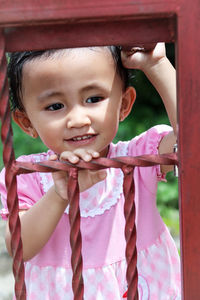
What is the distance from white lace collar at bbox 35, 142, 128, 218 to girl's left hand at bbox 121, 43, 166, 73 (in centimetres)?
32

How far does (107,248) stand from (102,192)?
172 millimetres

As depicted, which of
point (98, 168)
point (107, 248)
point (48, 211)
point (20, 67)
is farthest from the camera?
point (107, 248)

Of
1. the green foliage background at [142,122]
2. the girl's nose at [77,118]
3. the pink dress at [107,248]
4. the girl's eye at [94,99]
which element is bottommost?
the pink dress at [107,248]

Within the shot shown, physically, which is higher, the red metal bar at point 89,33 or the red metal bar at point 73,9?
the red metal bar at point 73,9

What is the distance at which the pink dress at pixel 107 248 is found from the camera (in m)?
1.45

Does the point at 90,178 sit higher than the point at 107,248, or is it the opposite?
the point at 90,178

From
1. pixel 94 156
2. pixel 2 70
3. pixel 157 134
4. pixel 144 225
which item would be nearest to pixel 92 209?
pixel 144 225

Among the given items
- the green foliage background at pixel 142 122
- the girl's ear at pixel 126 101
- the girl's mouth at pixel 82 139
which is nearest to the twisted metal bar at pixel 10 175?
the girl's mouth at pixel 82 139

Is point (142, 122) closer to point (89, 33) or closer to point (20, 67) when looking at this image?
point (20, 67)

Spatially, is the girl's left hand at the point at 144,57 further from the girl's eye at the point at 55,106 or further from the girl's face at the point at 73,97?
the girl's eye at the point at 55,106

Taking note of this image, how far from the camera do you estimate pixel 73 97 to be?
1.23 m

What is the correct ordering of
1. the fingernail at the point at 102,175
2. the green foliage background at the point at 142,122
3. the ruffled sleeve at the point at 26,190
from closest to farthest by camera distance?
the fingernail at the point at 102,175
the ruffled sleeve at the point at 26,190
the green foliage background at the point at 142,122

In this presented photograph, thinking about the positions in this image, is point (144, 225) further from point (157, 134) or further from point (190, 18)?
point (190, 18)

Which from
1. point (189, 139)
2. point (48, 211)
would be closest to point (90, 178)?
point (48, 211)
